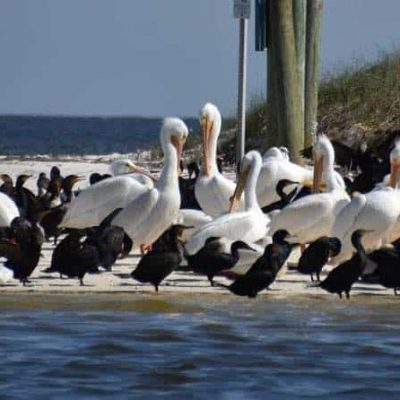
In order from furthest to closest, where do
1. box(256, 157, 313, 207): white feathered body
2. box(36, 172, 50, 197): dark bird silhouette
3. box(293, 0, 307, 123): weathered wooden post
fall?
box(293, 0, 307, 123): weathered wooden post, box(36, 172, 50, 197): dark bird silhouette, box(256, 157, 313, 207): white feathered body

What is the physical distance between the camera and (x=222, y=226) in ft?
44.1

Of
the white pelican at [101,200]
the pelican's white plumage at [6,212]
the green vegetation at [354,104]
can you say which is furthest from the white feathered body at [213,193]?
the green vegetation at [354,104]

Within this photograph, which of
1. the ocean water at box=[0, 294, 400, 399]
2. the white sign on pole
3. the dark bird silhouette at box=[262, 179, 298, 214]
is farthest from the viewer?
the white sign on pole

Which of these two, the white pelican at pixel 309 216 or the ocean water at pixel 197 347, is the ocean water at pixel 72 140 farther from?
Answer: the ocean water at pixel 197 347

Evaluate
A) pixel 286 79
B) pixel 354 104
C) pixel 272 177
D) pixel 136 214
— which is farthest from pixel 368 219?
pixel 354 104

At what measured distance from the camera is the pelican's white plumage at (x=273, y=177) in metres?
16.2

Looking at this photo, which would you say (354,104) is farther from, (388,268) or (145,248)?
(388,268)

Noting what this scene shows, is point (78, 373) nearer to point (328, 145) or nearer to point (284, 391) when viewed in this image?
point (284, 391)

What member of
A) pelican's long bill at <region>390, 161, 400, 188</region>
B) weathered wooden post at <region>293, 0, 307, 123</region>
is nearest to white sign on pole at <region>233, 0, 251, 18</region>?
weathered wooden post at <region>293, 0, 307, 123</region>

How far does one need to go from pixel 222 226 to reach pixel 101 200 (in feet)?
6.54

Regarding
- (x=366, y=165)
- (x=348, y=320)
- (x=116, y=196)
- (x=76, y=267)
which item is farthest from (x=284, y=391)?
(x=366, y=165)

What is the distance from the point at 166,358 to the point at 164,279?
227 cm

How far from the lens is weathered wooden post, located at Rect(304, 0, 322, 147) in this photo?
65.7 ft

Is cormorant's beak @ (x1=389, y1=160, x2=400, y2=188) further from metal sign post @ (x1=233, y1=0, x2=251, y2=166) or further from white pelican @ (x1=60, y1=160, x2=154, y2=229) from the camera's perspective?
metal sign post @ (x1=233, y1=0, x2=251, y2=166)
